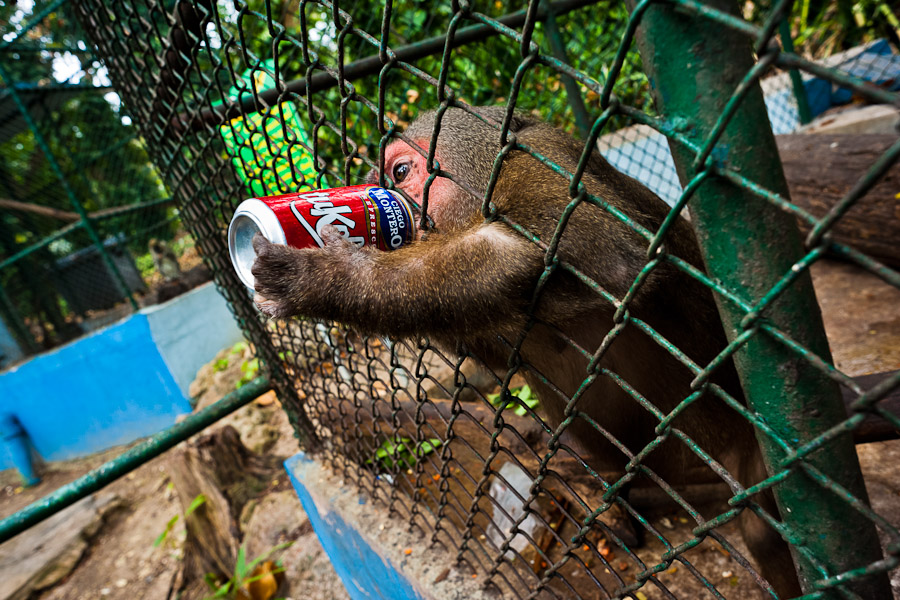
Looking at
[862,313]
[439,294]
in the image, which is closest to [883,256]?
[862,313]

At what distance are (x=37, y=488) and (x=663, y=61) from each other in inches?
363

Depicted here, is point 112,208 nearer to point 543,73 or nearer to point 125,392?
point 125,392

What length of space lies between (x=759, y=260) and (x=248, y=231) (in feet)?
3.57

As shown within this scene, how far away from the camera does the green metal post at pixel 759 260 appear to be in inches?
24.5

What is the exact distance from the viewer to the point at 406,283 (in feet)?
4.25

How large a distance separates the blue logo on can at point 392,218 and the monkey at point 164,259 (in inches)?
287

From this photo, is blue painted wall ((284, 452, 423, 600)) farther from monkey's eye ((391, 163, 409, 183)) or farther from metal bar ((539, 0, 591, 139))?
metal bar ((539, 0, 591, 139))

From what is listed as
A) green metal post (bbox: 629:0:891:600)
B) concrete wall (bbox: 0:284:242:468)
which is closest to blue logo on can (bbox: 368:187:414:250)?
green metal post (bbox: 629:0:891:600)

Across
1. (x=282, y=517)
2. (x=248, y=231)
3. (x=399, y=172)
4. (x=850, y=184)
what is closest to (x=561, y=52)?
(x=850, y=184)

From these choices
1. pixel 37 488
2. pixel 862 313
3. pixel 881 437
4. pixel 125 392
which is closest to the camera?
pixel 881 437

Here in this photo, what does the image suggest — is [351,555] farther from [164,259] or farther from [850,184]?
[164,259]

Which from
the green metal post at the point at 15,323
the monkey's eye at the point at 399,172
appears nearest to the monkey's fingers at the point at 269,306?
the monkey's eye at the point at 399,172

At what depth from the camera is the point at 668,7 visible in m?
0.63

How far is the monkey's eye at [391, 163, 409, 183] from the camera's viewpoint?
2.03 m
